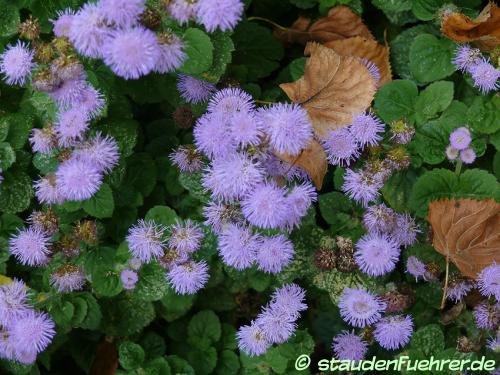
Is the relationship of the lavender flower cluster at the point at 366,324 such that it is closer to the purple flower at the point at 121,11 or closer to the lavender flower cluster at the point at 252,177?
the lavender flower cluster at the point at 252,177

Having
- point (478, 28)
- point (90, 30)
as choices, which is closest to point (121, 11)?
point (90, 30)

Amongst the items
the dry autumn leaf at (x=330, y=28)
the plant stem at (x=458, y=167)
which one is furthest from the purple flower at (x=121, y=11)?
the plant stem at (x=458, y=167)

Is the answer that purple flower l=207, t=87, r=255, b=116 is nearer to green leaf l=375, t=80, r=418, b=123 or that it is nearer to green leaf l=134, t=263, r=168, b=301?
green leaf l=375, t=80, r=418, b=123

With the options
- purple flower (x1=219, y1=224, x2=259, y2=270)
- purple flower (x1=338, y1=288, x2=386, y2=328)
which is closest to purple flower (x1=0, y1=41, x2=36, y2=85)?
purple flower (x1=219, y1=224, x2=259, y2=270)

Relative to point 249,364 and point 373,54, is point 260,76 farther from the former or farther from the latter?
point 249,364

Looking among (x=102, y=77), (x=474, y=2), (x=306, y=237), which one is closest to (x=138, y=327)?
(x=306, y=237)
